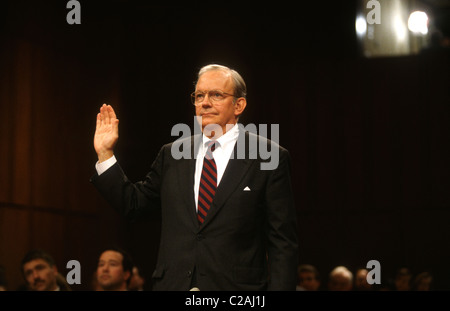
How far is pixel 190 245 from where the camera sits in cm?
226

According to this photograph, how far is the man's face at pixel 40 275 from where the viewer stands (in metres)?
5.75

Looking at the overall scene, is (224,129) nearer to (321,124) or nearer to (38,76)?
(38,76)

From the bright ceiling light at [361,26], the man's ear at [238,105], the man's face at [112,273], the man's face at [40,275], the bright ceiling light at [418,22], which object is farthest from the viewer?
the bright ceiling light at [418,22]

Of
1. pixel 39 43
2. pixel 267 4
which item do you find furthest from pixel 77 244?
pixel 267 4

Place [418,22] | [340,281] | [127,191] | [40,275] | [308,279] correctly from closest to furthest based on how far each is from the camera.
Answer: [127,191]
[40,275]
[340,281]
[308,279]
[418,22]

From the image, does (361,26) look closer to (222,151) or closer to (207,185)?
(222,151)

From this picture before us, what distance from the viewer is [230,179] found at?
233cm

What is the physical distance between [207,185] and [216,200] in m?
0.08

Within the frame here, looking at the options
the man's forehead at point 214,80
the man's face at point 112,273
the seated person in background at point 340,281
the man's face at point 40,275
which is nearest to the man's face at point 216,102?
the man's forehead at point 214,80

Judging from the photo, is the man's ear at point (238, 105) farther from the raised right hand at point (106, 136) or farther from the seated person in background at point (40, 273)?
the seated person in background at point (40, 273)

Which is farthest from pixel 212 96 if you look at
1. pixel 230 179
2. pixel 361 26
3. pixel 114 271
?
pixel 361 26

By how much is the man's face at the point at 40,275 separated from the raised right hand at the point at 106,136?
371 cm

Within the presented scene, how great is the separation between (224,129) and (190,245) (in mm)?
444

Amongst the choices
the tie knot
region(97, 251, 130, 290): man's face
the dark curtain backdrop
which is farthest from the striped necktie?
the dark curtain backdrop
